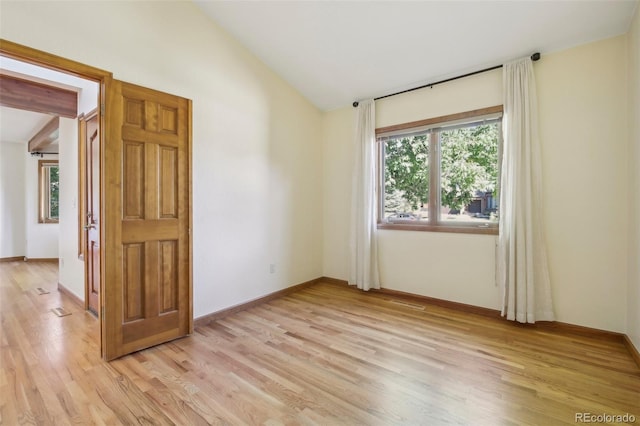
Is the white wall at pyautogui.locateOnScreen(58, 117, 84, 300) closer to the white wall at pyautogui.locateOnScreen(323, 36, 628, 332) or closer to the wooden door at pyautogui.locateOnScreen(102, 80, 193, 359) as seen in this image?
the wooden door at pyautogui.locateOnScreen(102, 80, 193, 359)

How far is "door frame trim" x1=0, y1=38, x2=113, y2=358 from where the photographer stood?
196 cm

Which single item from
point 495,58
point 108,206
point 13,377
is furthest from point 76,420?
point 495,58

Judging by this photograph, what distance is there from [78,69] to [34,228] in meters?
6.58

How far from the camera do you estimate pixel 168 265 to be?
2.72 m

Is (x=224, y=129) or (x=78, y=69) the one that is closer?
(x=78, y=69)

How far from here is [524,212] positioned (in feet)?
9.55

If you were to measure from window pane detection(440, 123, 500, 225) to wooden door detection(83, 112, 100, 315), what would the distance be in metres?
4.13

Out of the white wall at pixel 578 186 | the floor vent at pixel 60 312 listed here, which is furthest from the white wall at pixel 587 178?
the floor vent at pixel 60 312

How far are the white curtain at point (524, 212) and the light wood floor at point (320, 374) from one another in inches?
11.6

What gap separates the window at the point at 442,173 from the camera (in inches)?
131

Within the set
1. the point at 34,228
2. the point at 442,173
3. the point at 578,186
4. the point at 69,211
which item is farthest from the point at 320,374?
the point at 34,228

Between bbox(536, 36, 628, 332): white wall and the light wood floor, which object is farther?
bbox(536, 36, 628, 332): white wall

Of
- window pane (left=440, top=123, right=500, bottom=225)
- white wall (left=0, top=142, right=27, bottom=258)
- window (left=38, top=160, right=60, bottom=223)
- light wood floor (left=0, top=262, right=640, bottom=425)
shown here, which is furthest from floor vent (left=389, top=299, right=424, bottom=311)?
white wall (left=0, top=142, right=27, bottom=258)

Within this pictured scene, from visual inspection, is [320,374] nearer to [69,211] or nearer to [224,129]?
[224,129]
